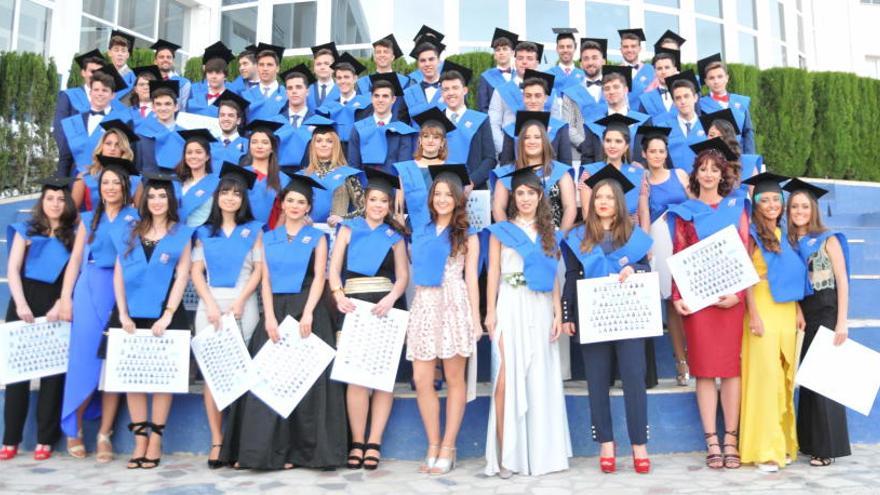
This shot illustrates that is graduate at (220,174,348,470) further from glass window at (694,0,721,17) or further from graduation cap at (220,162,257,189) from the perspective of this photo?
glass window at (694,0,721,17)

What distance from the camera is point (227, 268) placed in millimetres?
4770

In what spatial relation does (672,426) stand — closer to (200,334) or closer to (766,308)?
(766,308)

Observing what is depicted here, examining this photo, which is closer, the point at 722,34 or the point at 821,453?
the point at 821,453

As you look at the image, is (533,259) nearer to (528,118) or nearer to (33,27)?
(528,118)

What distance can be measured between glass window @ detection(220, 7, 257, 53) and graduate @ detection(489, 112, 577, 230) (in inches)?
385

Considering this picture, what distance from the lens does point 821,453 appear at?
14.8 feet

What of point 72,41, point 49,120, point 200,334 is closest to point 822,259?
point 200,334

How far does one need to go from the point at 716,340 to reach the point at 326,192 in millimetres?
2965

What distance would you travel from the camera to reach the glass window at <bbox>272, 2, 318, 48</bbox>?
1302 cm

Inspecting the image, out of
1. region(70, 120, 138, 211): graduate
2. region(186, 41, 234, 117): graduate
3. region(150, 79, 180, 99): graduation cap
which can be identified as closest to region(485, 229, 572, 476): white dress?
region(70, 120, 138, 211): graduate

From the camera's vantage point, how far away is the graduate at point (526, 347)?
14.5 feet

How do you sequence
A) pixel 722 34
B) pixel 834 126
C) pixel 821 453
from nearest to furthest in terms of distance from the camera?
pixel 821 453 → pixel 834 126 → pixel 722 34

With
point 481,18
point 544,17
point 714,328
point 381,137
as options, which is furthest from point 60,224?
point 544,17

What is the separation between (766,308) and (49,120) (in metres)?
8.63
